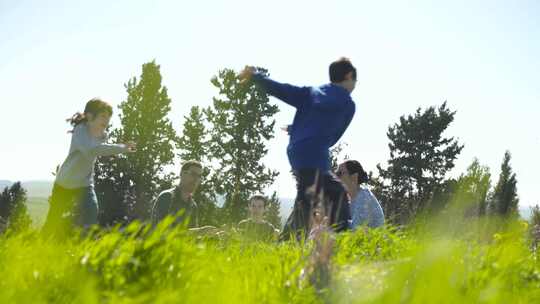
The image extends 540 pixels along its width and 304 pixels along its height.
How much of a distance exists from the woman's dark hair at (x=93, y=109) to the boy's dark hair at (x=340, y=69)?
8.68 ft

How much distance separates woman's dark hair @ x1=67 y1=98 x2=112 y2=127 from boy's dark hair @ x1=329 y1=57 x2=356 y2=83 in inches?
104

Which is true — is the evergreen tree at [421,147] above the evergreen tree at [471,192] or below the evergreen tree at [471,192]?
above

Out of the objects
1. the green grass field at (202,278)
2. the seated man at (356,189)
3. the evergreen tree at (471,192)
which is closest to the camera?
the green grass field at (202,278)

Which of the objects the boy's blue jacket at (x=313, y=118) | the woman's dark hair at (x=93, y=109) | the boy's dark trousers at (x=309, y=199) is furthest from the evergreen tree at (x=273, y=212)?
the woman's dark hair at (x=93, y=109)

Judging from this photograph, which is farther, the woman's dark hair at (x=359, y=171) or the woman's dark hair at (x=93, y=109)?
the woman's dark hair at (x=359, y=171)

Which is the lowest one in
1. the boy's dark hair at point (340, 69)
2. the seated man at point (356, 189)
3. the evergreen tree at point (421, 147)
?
the seated man at point (356, 189)

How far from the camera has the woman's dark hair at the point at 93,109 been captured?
20.8ft

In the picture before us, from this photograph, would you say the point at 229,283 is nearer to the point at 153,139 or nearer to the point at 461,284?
the point at 461,284

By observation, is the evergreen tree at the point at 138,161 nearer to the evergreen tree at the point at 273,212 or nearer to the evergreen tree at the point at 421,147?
the evergreen tree at the point at 421,147

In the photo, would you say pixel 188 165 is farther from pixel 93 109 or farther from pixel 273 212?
pixel 273 212

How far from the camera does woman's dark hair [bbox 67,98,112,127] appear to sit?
6.34 meters

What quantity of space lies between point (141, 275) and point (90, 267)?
20 centimetres

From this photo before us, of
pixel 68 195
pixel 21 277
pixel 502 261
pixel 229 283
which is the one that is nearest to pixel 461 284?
Answer: pixel 502 261

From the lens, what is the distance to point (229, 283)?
2.11m
